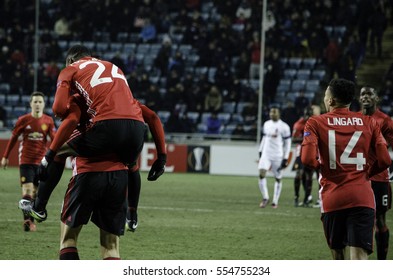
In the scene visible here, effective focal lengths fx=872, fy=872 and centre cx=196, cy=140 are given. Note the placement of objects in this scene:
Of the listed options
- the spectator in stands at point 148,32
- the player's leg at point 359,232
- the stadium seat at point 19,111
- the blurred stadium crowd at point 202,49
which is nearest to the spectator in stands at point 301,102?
the blurred stadium crowd at point 202,49

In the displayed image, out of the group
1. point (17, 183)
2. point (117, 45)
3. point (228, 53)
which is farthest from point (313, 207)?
point (117, 45)

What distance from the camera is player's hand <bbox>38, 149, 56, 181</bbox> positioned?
274 inches

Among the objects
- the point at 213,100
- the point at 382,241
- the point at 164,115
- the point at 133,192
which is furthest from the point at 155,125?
the point at 213,100

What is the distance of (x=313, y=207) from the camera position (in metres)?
17.8

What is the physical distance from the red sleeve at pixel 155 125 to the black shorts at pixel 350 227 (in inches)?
59.3

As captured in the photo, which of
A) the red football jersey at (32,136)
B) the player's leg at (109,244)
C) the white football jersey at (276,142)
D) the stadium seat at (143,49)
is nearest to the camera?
the player's leg at (109,244)

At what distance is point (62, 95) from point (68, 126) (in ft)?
0.83

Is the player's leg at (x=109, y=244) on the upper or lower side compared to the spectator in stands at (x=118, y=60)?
upper

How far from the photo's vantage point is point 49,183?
727 cm

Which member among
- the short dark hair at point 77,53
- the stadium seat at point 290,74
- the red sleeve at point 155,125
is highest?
the short dark hair at point 77,53

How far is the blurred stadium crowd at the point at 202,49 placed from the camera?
27.6 meters

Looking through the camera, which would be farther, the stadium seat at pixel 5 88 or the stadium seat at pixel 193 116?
the stadium seat at pixel 5 88

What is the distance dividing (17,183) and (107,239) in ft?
48.0

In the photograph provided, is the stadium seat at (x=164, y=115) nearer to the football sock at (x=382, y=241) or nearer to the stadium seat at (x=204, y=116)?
the stadium seat at (x=204, y=116)
